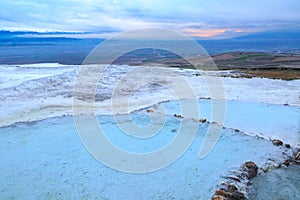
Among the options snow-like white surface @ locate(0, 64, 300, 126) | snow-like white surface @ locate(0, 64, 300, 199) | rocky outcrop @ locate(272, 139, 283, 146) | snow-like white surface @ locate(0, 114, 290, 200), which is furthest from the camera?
snow-like white surface @ locate(0, 64, 300, 126)

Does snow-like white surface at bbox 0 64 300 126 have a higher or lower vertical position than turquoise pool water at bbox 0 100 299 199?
higher

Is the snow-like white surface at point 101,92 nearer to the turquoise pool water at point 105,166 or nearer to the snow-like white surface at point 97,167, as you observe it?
the turquoise pool water at point 105,166

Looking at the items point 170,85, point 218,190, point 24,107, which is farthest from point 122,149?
point 170,85

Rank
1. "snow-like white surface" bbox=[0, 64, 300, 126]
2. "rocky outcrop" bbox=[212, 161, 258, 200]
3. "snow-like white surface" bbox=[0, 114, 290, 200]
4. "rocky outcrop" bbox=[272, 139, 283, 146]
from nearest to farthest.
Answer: "rocky outcrop" bbox=[212, 161, 258, 200]
"snow-like white surface" bbox=[0, 114, 290, 200]
"rocky outcrop" bbox=[272, 139, 283, 146]
"snow-like white surface" bbox=[0, 64, 300, 126]

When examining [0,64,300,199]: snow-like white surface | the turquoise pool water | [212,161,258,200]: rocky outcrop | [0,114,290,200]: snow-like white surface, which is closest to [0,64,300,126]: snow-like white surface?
[0,64,300,199]: snow-like white surface

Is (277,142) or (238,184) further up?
(277,142)

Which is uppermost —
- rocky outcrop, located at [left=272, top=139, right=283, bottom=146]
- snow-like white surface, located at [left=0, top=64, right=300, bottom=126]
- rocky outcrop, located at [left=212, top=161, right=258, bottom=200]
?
snow-like white surface, located at [left=0, top=64, right=300, bottom=126]

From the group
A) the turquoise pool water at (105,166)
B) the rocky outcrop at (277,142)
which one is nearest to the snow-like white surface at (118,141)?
the turquoise pool water at (105,166)

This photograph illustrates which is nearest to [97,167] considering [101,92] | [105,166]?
[105,166]

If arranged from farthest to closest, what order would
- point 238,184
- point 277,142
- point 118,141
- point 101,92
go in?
point 101,92 → point 118,141 → point 277,142 → point 238,184

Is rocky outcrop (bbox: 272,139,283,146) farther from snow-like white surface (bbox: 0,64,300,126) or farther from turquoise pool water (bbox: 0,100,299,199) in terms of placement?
snow-like white surface (bbox: 0,64,300,126)

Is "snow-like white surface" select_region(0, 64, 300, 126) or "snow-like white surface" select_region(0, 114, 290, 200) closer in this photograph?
"snow-like white surface" select_region(0, 114, 290, 200)

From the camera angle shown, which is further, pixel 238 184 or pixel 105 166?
pixel 105 166

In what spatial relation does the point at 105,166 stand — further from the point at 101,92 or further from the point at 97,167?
the point at 101,92
